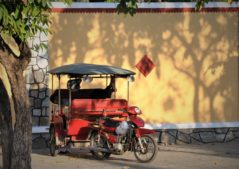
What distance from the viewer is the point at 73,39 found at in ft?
53.3

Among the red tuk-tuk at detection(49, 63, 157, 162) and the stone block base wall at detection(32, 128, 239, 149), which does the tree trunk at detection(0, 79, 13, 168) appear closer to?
the red tuk-tuk at detection(49, 63, 157, 162)

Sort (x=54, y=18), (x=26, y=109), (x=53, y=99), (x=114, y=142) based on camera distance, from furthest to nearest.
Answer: (x=54, y=18), (x=53, y=99), (x=114, y=142), (x=26, y=109)

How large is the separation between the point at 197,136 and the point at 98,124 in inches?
159

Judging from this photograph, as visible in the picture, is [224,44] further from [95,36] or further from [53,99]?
[53,99]

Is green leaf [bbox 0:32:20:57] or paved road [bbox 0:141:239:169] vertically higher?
green leaf [bbox 0:32:20:57]

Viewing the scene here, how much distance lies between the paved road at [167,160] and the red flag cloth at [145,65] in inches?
79.9

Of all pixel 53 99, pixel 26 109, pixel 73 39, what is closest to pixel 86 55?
pixel 73 39

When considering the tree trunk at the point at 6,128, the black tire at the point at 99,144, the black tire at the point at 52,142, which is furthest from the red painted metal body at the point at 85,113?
the tree trunk at the point at 6,128

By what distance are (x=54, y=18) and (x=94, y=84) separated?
198 cm

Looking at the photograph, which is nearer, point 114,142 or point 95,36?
point 114,142

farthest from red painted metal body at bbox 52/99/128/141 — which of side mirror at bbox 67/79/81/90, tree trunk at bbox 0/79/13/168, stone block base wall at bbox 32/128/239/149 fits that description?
tree trunk at bbox 0/79/13/168

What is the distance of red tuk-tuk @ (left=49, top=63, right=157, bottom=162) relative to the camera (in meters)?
13.3

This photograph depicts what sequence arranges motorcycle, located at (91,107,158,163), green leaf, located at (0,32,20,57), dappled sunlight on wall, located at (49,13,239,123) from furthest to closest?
dappled sunlight on wall, located at (49,13,239,123), motorcycle, located at (91,107,158,163), green leaf, located at (0,32,20,57)

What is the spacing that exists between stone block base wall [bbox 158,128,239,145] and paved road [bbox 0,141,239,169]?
48 centimetres
